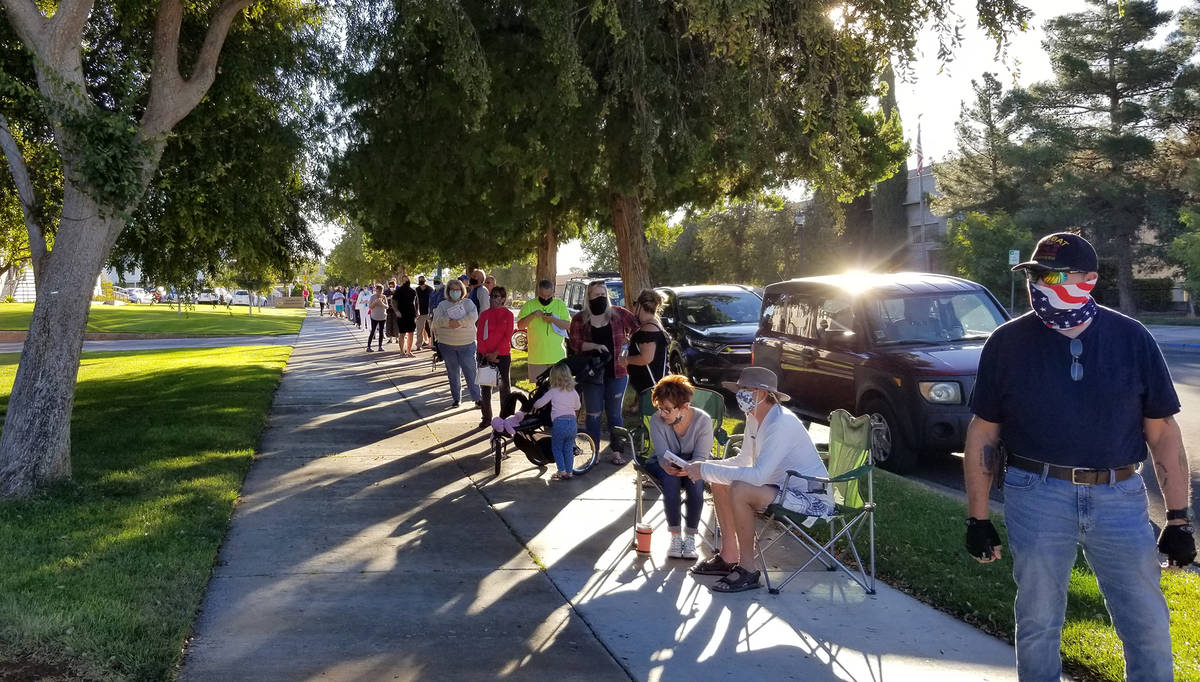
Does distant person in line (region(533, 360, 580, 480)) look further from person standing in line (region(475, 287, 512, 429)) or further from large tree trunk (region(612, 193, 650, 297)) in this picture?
large tree trunk (region(612, 193, 650, 297))

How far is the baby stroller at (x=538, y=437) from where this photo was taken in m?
10.1

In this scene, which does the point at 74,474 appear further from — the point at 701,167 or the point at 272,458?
the point at 701,167

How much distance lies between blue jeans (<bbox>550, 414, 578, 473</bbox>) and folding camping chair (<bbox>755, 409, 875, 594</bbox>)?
2704 millimetres

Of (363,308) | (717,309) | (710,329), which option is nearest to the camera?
(710,329)

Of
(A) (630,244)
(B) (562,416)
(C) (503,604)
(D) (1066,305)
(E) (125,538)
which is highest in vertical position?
(A) (630,244)

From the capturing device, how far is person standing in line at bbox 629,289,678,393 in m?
10.7

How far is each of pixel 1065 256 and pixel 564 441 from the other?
635cm

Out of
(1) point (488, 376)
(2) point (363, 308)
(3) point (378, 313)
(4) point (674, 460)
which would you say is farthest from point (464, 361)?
(2) point (363, 308)

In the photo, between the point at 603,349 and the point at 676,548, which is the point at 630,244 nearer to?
the point at 603,349

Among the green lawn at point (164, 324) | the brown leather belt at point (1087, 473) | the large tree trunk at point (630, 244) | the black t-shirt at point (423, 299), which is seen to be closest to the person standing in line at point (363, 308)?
the green lawn at point (164, 324)

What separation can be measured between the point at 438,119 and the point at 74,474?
8474mm

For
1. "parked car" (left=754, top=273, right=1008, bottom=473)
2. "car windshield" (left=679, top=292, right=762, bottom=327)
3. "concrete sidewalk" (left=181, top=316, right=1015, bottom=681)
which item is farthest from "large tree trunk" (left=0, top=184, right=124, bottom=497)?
"car windshield" (left=679, top=292, right=762, bottom=327)

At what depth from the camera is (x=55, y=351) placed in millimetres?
8781

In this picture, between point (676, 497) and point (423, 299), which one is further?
point (423, 299)
